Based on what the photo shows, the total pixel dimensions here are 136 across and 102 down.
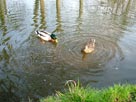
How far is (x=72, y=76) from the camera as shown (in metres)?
10.6

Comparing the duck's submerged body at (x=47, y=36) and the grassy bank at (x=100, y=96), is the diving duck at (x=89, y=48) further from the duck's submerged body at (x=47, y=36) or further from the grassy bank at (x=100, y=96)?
the grassy bank at (x=100, y=96)

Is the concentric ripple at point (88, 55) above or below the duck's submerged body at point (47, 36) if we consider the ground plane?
below

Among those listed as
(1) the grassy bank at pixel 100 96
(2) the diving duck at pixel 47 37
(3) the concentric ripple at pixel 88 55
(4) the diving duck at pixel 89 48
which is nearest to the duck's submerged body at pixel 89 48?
(4) the diving duck at pixel 89 48

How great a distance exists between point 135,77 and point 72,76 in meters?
2.61

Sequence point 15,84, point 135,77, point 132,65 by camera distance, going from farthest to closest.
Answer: point 132,65 < point 135,77 < point 15,84

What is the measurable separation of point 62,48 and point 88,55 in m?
1.53

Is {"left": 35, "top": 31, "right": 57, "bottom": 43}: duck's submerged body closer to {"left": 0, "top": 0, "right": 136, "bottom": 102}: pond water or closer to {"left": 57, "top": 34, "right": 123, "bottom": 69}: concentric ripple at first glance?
{"left": 0, "top": 0, "right": 136, "bottom": 102}: pond water

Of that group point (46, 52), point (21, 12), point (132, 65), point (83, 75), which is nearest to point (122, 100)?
point (83, 75)

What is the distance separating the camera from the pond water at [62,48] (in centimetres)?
1020

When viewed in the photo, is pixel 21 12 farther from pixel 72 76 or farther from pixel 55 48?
pixel 72 76

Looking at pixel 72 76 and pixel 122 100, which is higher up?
pixel 122 100

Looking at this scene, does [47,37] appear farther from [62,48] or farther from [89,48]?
[89,48]

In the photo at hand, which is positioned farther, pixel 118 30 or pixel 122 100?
pixel 118 30

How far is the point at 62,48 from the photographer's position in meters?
13.4
